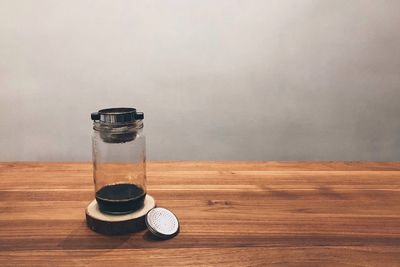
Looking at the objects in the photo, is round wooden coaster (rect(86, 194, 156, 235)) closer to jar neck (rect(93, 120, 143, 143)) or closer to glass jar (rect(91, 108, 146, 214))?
glass jar (rect(91, 108, 146, 214))

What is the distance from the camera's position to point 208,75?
167 cm

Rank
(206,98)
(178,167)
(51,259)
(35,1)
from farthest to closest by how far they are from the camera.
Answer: (206,98) < (35,1) < (178,167) < (51,259)

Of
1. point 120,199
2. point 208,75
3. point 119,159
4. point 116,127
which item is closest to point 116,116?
point 116,127

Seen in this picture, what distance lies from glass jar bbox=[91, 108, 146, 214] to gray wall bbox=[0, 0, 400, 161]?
75 centimetres

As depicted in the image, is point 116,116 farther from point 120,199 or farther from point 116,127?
point 120,199

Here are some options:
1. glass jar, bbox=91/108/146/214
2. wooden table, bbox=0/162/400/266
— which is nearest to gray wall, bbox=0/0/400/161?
wooden table, bbox=0/162/400/266

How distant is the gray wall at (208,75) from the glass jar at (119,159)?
0.75 metres

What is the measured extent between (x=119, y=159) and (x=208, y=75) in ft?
2.71

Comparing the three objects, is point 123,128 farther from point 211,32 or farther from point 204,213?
point 211,32

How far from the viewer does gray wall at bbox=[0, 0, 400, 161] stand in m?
1.60

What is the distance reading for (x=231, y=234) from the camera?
0.71 metres

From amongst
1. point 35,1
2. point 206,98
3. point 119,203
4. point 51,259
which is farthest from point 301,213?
point 35,1

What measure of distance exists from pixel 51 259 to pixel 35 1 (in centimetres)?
132

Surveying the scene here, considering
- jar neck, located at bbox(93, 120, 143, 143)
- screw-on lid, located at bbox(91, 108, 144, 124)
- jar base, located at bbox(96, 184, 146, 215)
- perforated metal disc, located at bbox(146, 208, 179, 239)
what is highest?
screw-on lid, located at bbox(91, 108, 144, 124)
